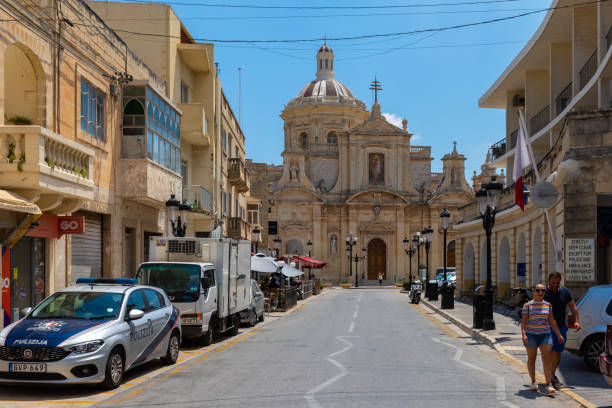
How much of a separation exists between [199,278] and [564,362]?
26.1 ft

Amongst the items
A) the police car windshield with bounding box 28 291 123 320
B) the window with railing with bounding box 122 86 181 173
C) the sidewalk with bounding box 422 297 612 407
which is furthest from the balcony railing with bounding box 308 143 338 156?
the police car windshield with bounding box 28 291 123 320

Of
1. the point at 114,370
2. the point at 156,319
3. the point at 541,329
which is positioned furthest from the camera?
the point at 156,319

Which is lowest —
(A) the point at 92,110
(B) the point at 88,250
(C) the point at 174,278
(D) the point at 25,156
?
(C) the point at 174,278

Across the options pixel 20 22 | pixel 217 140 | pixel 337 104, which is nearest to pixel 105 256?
pixel 20 22

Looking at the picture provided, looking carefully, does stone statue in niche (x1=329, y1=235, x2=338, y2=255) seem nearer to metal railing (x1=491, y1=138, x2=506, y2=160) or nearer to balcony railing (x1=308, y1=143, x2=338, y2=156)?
balcony railing (x1=308, y1=143, x2=338, y2=156)

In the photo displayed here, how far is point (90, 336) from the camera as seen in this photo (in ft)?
33.3

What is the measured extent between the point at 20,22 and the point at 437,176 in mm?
70106

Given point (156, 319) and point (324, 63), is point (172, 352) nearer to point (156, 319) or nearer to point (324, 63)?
point (156, 319)

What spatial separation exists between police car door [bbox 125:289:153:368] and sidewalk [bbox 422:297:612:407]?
671 centimetres

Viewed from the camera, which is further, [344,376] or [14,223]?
[14,223]

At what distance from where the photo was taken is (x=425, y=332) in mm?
20391

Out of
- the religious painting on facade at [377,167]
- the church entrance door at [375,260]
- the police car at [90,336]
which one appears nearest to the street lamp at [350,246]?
the church entrance door at [375,260]

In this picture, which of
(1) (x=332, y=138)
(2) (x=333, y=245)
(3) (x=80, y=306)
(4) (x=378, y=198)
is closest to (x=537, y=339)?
(3) (x=80, y=306)

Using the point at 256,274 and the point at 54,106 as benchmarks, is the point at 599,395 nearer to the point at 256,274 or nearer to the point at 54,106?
the point at 54,106
